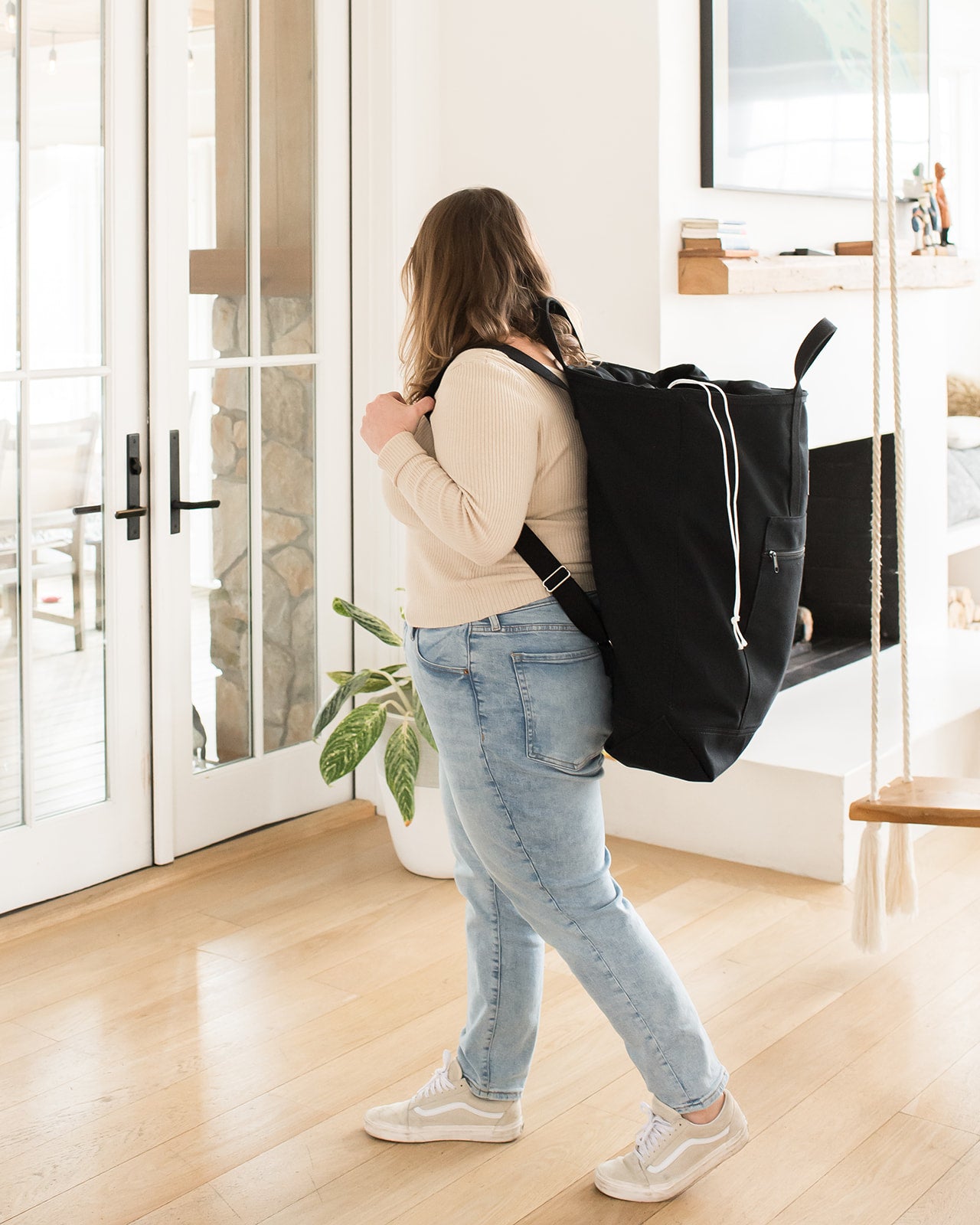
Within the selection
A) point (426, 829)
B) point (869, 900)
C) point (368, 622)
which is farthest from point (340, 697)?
point (869, 900)

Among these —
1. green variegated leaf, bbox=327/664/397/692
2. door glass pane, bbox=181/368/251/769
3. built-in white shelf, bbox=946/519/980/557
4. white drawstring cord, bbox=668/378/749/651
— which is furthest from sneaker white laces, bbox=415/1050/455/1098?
built-in white shelf, bbox=946/519/980/557

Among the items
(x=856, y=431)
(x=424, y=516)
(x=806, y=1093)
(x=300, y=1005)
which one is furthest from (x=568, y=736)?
(x=856, y=431)

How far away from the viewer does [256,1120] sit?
2.09m

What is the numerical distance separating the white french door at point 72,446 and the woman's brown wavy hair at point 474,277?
1327 mm

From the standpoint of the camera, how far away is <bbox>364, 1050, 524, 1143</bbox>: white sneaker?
78.7 inches

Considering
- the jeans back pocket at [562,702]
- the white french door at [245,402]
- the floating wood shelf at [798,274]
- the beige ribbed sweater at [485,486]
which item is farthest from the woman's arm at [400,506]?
the floating wood shelf at [798,274]

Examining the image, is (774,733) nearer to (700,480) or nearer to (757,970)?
(757,970)

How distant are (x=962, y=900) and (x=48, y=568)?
208 centimetres

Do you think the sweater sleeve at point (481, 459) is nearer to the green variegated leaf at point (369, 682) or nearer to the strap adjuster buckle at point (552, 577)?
the strap adjuster buckle at point (552, 577)

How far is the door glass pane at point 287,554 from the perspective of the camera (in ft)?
10.8

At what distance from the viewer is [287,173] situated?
10.6 feet

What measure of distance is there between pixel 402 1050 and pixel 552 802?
814 millimetres

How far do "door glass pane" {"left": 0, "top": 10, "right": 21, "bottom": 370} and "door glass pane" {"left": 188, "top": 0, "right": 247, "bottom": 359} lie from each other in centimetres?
43

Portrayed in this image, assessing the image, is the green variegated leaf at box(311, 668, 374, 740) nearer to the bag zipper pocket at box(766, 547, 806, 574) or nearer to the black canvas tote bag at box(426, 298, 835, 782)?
the black canvas tote bag at box(426, 298, 835, 782)
